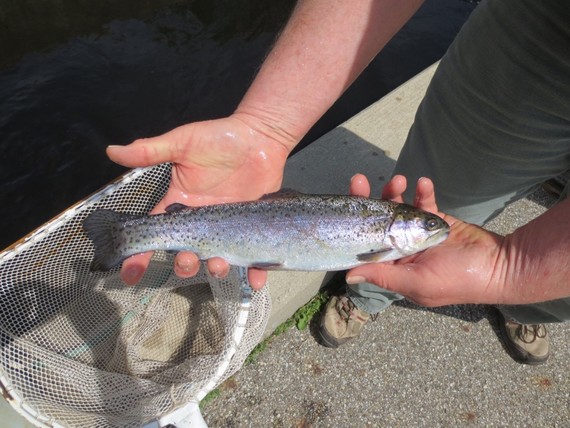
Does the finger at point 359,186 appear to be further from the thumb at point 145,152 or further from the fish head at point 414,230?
the thumb at point 145,152

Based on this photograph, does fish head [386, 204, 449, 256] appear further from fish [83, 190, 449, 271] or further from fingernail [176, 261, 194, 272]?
fingernail [176, 261, 194, 272]

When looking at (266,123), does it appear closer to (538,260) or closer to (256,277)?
(256,277)

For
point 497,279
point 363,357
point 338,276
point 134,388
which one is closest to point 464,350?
point 363,357

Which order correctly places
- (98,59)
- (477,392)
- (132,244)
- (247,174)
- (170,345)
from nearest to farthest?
(132,244) → (247,174) → (170,345) → (477,392) → (98,59)

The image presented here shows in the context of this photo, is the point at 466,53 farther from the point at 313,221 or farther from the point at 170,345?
the point at 170,345

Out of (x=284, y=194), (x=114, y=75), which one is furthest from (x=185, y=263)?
(x=114, y=75)

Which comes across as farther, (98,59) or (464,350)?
(98,59)

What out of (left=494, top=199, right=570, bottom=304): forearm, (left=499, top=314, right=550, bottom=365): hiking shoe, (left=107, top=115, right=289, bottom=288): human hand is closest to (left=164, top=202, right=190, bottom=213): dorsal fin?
(left=107, top=115, right=289, bottom=288): human hand
